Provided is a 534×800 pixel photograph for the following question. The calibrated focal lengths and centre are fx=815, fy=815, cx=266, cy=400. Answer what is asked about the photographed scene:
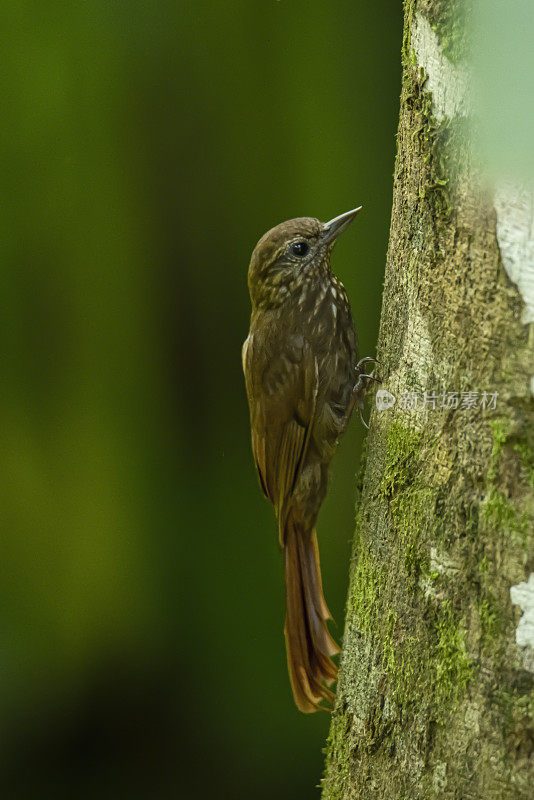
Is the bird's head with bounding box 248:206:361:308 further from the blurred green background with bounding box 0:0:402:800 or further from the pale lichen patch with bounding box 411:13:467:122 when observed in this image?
the blurred green background with bounding box 0:0:402:800

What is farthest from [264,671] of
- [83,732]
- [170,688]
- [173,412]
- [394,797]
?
[394,797]

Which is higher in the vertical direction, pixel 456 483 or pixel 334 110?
pixel 334 110

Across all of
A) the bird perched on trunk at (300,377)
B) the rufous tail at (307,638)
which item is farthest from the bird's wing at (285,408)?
the rufous tail at (307,638)

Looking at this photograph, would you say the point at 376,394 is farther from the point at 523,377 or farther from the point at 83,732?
the point at 83,732

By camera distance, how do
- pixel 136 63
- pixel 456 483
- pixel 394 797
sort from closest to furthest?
1. pixel 456 483
2. pixel 394 797
3. pixel 136 63

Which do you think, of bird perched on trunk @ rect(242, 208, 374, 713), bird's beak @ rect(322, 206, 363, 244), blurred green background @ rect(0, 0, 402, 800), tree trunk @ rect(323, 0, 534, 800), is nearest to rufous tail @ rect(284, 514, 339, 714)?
bird perched on trunk @ rect(242, 208, 374, 713)

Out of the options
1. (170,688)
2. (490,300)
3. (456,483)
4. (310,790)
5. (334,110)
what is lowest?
(310,790)
